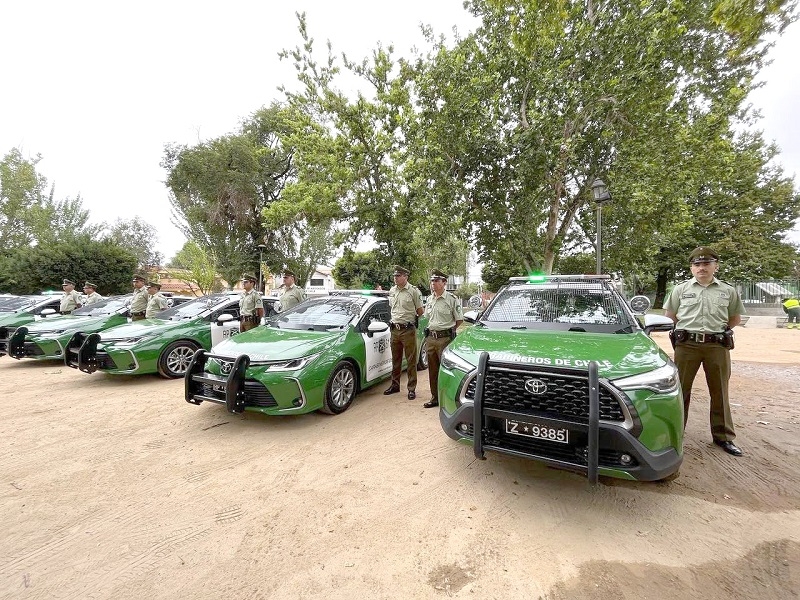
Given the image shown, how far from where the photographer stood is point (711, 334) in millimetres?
3523

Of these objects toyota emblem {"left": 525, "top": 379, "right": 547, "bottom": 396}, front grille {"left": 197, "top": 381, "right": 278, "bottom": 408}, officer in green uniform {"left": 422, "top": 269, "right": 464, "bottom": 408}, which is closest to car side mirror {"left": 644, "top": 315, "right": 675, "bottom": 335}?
toyota emblem {"left": 525, "top": 379, "right": 547, "bottom": 396}

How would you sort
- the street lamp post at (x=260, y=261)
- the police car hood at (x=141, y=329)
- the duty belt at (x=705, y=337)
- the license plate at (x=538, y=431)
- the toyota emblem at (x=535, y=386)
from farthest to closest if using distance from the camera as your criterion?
the street lamp post at (x=260, y=261) → the police car hood at (x=141, y=329) → the duty belt at (x=705, y=337) → the toyota emblem at (x=535, y=386) → the license plate at (x=538, y=431)

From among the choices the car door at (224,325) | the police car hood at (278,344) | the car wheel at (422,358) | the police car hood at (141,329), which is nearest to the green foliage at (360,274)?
the car door at (224,325)

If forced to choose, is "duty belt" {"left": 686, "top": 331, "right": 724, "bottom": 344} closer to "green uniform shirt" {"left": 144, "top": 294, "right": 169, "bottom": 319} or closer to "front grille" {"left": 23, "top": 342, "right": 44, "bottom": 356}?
"green uniform shirt" {"left": 144, "top": 294, "right": 169, "bottom": 319}

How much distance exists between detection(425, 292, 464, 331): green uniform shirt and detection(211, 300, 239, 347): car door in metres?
3.66

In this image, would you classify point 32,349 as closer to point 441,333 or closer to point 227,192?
point 441,333

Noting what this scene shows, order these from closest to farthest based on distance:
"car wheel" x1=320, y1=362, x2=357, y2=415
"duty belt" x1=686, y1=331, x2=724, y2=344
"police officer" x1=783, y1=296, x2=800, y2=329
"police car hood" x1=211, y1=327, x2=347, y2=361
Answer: "duty belt" x1=686, y1=331, x2=724, y2=344 → "police car hood" x1=211, y1=327, x2=347, y2=361 → "car wheel" x1=320, y1=362, x2=357, y2=415 → "police officer" x1=783, y1=296, x2=800, y2=329

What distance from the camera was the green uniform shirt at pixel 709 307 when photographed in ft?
11.6

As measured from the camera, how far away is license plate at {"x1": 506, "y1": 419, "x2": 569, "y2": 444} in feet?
8.20

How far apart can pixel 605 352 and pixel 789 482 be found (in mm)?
1971

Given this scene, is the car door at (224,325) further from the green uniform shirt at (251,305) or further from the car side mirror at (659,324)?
the car side mirror at (659,324)

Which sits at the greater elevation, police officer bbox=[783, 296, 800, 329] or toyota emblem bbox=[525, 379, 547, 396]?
toyota emblem bbox=[525, 379, 547, 396]

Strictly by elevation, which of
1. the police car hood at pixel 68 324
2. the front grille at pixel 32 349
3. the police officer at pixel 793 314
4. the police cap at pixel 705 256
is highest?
the police cap at pixel 705 256

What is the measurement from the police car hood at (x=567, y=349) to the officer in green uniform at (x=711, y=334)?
0.59 meters
